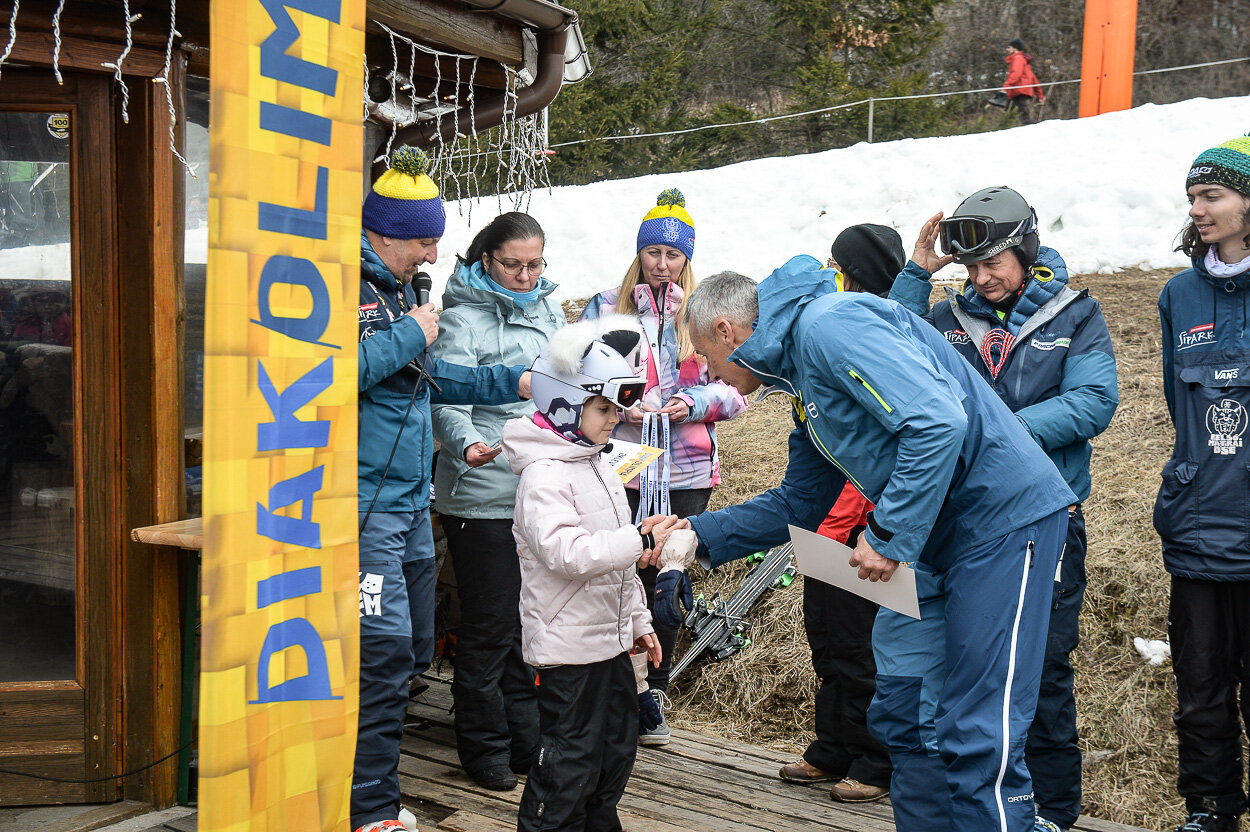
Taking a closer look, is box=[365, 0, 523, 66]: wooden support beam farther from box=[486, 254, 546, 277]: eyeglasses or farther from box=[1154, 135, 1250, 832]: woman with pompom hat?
box=[1154, 135, 1250, 832]: woman with pompom hat

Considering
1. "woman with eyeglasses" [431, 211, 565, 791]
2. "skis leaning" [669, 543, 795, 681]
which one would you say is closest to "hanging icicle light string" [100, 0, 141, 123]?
"woman with eyeglasses" [431, 211, 565, 791]

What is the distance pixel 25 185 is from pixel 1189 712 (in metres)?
4.28

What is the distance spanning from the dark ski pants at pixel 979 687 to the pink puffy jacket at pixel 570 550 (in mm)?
866

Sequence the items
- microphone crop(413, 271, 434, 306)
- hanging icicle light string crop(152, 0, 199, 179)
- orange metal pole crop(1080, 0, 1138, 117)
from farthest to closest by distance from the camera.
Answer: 1. orange metal pole crop(1080, 0, 1138, 117)
2. microphone crop(413, 271, 434, 306)
3. hanging icicle light string crop(152, 0, 199, 179)

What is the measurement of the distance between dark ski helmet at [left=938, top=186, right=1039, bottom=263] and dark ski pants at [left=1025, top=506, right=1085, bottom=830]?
0.94 metres

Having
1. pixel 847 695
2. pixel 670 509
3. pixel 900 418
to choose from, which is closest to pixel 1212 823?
pixel 847 695

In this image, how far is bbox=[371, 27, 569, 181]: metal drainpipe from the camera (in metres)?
4.55

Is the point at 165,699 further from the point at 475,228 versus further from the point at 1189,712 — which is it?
the point at 475,228

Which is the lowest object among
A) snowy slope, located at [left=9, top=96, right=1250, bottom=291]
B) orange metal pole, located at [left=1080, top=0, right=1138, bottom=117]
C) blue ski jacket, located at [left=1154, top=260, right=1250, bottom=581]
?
blue ski jacket, located at [left=1154, top=260, right=1250, bottom=581]

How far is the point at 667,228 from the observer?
15.5ft

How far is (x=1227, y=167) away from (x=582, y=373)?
222 cm

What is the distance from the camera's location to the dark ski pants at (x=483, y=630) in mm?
4059

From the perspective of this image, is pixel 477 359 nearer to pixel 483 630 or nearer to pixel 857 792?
pixel 483 630

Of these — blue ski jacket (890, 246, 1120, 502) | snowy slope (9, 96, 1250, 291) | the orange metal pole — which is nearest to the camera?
blue ski jacket (890, 246, 1120, 502)
